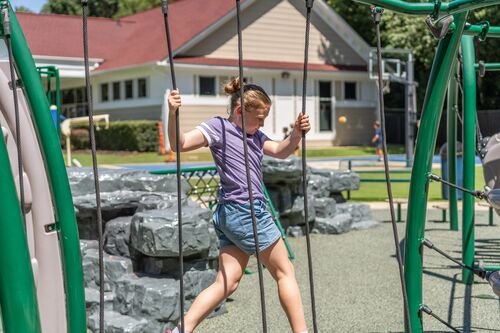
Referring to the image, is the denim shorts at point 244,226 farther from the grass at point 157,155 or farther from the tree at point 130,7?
the tree at point 130,7

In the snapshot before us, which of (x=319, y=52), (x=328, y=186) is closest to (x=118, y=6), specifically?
(x=319, y=52)

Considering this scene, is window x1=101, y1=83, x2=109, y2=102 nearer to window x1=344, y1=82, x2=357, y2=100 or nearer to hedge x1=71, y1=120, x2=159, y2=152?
hedge x1=71, y1=120, x2=159, y2=152

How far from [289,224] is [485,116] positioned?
19.7m

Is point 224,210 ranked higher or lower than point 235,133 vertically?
lower

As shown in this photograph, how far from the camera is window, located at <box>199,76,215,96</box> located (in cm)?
2492

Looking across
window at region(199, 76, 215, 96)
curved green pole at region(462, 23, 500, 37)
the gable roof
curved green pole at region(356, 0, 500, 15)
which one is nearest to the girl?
curved green pole at region(356, 0, 500, 15)

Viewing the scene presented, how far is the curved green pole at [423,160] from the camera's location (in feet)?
10.2

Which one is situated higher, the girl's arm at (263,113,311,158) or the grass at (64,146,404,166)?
the girl's arm at (263,113,311,158)

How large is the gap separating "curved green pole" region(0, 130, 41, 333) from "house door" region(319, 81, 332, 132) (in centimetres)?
2676

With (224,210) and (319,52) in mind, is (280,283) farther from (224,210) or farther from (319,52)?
(319,52)

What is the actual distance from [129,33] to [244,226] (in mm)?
27540

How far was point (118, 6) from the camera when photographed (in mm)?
51375

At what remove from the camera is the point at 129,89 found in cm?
2695

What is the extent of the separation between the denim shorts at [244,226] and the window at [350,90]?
86.6 ft
